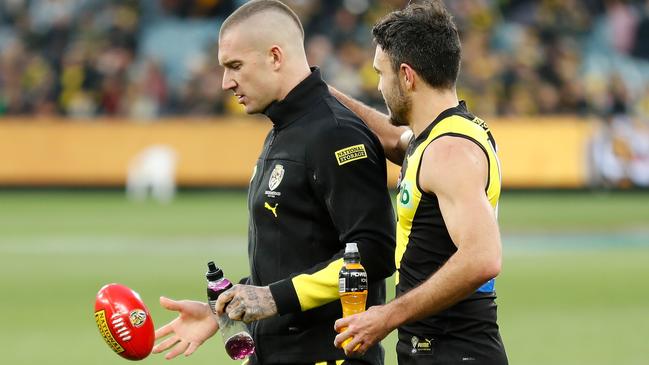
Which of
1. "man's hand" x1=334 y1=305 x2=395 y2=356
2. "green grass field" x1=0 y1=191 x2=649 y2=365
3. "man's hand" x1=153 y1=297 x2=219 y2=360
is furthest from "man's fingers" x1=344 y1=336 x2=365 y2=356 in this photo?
"green grass field" x1=0 y1=191 x2=649 y2=365

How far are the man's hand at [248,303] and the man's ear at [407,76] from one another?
1035mm

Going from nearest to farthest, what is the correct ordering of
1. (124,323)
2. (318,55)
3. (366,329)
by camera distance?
(366,329) → (124,323) → (318,55)

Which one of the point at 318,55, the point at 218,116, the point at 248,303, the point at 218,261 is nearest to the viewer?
the point at 248,303

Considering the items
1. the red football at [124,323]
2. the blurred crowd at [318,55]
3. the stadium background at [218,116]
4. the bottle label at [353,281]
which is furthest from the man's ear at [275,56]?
the blurred crowd at [318,55]

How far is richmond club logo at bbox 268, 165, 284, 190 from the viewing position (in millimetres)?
5520

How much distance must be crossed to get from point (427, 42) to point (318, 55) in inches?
879

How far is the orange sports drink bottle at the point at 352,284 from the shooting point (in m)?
4.99

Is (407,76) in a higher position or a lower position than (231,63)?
lower

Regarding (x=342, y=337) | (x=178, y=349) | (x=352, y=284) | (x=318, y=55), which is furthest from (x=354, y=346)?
(x=318, y=55)

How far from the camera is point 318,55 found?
2723 centimetres

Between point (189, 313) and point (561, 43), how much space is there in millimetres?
23901

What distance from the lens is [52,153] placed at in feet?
90.3

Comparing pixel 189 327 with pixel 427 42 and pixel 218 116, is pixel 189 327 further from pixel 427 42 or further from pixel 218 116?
pixel 218 116

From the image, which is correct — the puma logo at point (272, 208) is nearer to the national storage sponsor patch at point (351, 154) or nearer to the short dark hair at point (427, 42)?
the national storage sponsor patch at point (351, 154)
